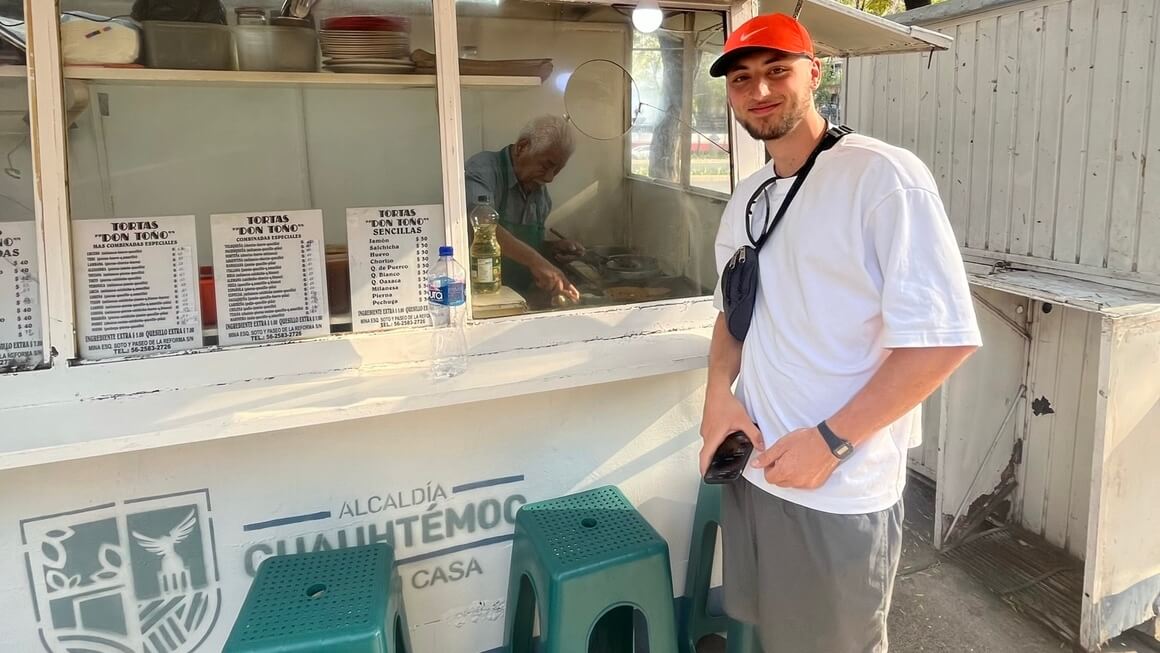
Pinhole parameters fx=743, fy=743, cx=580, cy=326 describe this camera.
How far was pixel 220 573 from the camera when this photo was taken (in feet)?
5.57

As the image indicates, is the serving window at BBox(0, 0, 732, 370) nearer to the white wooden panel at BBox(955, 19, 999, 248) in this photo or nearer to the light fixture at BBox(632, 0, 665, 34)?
the light fixture at BBox(632, 0, 665, 34)

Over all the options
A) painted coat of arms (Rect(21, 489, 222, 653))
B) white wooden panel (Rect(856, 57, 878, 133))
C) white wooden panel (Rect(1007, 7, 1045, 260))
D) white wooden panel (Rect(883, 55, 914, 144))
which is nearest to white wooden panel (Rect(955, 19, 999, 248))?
white wooden panel (Rect(1007, 7, 1045, 260))

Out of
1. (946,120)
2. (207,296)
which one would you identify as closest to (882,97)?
(946,120)

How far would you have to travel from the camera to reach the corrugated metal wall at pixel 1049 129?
226cm

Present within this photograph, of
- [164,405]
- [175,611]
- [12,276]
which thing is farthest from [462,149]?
[175,611]

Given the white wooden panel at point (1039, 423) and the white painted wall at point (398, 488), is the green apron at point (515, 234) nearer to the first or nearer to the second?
the white painted wall at point (398, 488)

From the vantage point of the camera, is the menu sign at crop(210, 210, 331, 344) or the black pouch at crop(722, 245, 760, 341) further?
the menu sign at crop(210, 210, 331, 344)

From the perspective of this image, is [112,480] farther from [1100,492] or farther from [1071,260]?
[1071,260]

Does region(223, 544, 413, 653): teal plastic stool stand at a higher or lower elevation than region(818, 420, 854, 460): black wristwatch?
lower

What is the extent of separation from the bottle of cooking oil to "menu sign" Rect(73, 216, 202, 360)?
0.64m

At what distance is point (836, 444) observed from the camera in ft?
A: 4.18

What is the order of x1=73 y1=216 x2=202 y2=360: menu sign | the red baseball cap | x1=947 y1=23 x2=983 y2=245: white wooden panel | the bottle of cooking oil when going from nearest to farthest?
1. the red baseball cap
2. x1=73 y1=216 x2=202 y2=360: menu sign
3. the bottle of cooking oil
4. x1=947 y1=23 x2=983 y2=245: white wooden panel

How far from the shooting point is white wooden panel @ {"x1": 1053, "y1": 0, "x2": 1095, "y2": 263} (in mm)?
2395

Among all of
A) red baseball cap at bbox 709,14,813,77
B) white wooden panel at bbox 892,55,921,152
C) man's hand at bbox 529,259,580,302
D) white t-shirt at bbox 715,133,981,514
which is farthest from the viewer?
white wooden panel at bbox 892,55,921,152
